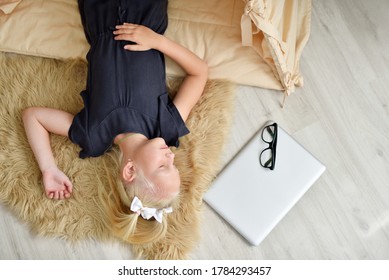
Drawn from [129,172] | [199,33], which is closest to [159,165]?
[129,172]

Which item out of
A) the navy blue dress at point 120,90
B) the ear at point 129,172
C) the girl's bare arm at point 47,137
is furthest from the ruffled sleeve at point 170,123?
the girl's bare arm at point 47,137

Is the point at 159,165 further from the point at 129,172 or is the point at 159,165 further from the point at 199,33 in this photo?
the point at 199,33

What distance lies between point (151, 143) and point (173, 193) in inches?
5.6

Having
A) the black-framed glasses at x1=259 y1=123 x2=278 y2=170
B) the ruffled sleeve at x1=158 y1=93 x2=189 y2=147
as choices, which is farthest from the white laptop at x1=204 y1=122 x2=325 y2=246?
the ruffled sleeve at x1=158 y1=93 x2=189 y2=147

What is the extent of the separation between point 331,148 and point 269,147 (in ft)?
0.63

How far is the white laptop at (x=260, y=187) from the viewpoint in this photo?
55.0 inches

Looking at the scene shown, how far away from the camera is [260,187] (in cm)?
141

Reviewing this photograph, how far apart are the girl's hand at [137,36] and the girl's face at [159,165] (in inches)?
10.8

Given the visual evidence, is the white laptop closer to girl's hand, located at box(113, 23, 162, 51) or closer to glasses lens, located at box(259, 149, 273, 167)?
glasses lens, located at box(259, 149, 273, 167)

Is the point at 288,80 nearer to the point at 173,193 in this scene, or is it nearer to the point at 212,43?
the point at 212,43

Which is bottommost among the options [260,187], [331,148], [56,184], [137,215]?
[56,184]

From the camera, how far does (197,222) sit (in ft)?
4.63

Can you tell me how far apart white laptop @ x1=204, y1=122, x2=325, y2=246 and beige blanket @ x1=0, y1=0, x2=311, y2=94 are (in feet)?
0.66

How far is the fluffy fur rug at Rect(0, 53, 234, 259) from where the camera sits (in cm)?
141
